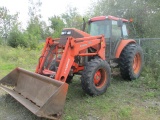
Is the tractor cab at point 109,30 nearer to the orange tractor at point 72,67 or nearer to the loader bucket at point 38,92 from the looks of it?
the orange tractor at point 72,67

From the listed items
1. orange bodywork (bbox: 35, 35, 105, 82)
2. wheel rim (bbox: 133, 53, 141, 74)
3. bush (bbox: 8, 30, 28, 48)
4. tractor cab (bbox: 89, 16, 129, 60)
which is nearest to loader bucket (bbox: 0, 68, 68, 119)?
orange bodywork (bbox: 35, 35, 105, 82)

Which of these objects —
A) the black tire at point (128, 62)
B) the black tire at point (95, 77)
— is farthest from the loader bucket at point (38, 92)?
the black tire at point (128, 62)

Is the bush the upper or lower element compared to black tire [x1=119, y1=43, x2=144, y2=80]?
upper

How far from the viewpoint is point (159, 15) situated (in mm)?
8633

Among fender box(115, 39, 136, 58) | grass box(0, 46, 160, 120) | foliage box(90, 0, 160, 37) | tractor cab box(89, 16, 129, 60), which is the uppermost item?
foliage box(90, 0, 160, 37)

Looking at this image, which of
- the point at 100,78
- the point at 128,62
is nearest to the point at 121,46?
the point at 128,62

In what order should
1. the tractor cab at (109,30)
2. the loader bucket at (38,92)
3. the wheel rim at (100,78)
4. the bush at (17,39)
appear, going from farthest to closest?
the bush at (17,39) < the tractor cab at (109,30) < the wheel rim at (100,78) < the loader bucket at (38,92)

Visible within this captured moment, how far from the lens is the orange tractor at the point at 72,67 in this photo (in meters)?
3.72

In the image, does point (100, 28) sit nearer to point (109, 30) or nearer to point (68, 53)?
point (109, 30)

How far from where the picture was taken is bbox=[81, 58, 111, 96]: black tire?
4.40m

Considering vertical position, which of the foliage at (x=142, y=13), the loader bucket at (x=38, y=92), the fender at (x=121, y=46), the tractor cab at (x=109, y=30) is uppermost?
the foliage at (x=142, y=13)

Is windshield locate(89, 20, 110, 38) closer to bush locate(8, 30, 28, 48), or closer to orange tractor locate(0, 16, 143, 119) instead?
orange tractor locate(0, 16, 143, 119)

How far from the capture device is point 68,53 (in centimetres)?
429

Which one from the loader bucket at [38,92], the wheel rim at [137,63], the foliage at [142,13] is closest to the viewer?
the loader bucket at [38,92]
